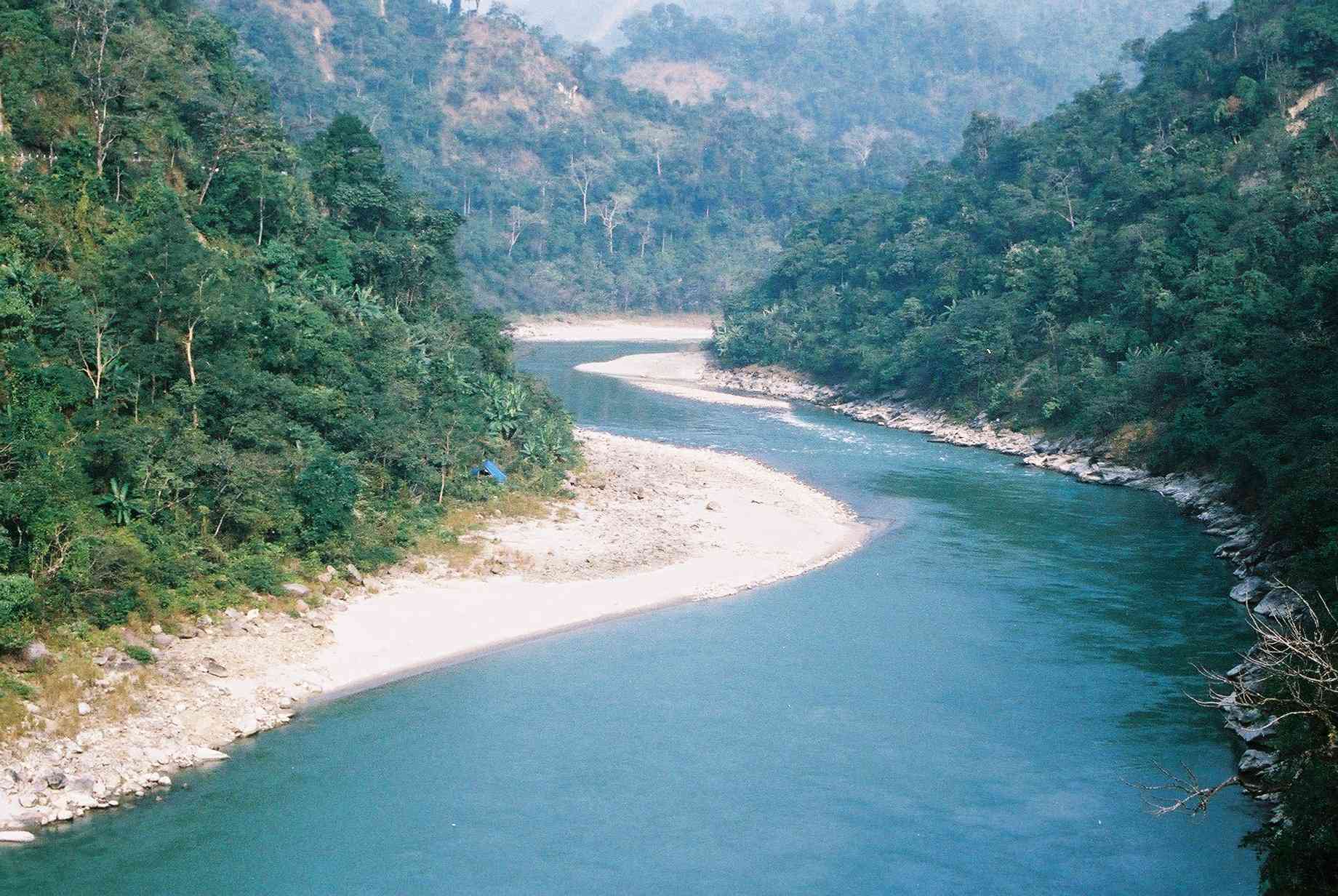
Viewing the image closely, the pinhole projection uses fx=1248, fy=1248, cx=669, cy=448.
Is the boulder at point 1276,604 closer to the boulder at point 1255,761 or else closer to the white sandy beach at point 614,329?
the boulder at point 1255,761

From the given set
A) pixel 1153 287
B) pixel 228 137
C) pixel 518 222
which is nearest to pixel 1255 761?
pixel 228 137

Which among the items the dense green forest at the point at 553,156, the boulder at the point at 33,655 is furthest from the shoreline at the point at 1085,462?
the dense green forest at the point at 553,156

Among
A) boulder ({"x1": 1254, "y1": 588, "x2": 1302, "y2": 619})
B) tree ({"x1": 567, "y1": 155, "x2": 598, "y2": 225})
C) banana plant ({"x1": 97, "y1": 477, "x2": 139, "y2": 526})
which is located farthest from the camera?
tree ({"x1": 567, "y1": 155, "x2": 598, "y2": 225})

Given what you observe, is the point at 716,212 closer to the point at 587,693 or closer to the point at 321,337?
the point at 321,337

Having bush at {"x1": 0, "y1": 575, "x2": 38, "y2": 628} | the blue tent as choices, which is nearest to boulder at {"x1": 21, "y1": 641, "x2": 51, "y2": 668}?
bush at {"x1": 0, "y1": 575, "x2": 38, "y2": 628}

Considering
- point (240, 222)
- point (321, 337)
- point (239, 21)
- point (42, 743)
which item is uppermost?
point (239, 21)

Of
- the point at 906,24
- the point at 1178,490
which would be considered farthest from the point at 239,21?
the point at 906,24

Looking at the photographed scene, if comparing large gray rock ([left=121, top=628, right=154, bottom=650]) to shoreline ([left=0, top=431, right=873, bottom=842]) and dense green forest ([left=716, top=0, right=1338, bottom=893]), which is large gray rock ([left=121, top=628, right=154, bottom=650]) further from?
Answer: dense green forest ([left=716, top=0, right=1338, bottom=893])
